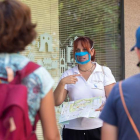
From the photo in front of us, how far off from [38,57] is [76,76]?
5.58 ft

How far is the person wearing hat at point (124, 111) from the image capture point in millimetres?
1785

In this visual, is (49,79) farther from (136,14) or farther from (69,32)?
(136,14)

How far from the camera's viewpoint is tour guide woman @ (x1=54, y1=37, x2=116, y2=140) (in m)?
3.20

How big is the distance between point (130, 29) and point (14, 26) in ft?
14.1

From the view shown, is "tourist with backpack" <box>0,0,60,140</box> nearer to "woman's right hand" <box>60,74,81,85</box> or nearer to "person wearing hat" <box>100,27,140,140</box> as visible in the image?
"person wearing hat" <box>100,27,140,140</box>

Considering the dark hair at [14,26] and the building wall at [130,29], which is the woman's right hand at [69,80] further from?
the building wall at [130,29]

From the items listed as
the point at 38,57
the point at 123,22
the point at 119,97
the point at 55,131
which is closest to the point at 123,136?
the point at 119,97

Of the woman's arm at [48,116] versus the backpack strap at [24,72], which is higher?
the backpack strap at [24,72]

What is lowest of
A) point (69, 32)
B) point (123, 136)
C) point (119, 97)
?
point (123, 136)

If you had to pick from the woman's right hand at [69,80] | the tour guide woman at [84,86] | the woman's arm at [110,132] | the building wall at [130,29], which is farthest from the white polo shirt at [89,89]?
the building wall at [130,29]

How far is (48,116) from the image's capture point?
1802mm

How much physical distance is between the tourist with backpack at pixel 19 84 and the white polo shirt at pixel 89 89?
140cm

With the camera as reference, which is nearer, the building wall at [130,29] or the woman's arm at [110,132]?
the woman's arm at [110,132]

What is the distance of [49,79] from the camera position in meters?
1.81
